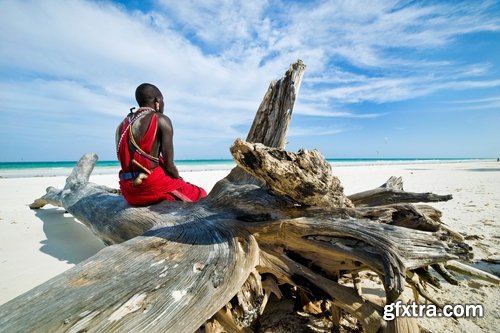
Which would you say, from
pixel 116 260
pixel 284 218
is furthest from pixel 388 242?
pixel 116 260

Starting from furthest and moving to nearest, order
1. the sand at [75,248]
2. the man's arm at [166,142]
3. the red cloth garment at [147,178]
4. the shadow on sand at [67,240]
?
1. the shadow on sand at [67,240]
2. the man's arm at [166,142]
3. the red cloth garment at [147,178]
4. the sand at [75,248]

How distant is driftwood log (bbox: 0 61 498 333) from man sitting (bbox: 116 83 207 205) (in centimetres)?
53

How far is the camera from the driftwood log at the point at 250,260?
1.14m

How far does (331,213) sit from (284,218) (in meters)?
0.33

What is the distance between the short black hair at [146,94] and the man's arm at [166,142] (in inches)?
11.9

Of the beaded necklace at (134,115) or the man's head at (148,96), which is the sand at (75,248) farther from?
the man's head at (148,96)

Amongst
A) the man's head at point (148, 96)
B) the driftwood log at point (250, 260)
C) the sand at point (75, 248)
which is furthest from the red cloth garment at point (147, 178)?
the sand at point (75, 248)

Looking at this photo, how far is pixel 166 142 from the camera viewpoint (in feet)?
9.48

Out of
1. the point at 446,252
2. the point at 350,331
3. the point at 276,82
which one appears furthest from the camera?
the point at 276,82

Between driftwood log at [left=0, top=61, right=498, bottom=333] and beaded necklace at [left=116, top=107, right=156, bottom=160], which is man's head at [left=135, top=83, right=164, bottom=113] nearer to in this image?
beaded necklace at [left=116, top=107, right=156, bottom=160]

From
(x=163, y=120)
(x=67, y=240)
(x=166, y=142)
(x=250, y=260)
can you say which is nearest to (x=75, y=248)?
(x=67, y=240)

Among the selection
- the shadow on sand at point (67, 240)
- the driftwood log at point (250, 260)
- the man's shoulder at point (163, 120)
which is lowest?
the shadow on sand at point (67, 240)

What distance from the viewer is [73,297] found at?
1.16 metres

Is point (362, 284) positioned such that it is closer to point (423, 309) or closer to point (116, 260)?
point (423, 309)
